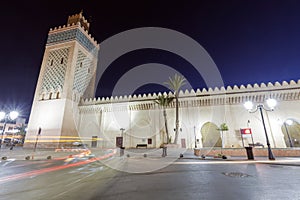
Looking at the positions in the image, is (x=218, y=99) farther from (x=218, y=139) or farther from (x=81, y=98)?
(x=81, y=98)

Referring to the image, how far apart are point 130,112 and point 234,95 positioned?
15.0 metres

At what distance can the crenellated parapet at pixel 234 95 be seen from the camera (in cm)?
1800

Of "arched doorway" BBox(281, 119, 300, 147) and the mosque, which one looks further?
"arched doorway" BBox(281, 119, 300, 147)

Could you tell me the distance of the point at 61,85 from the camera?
2427 centimetres

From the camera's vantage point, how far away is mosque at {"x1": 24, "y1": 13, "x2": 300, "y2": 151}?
18328mm

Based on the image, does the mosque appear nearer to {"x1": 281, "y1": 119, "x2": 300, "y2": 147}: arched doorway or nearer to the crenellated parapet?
the crenellated parapet

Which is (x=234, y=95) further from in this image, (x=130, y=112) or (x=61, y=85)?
(x=61, y=85)

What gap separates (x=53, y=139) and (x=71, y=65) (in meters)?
11.9

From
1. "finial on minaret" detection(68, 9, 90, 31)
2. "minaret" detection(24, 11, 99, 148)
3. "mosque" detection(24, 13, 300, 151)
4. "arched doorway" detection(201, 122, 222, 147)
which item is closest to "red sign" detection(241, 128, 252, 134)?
"mosque" detection(24, 13, 300, 151)

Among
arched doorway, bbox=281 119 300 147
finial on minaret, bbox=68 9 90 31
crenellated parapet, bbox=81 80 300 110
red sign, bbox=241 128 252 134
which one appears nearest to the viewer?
crenellated parapet, bbox=81 80 300 110

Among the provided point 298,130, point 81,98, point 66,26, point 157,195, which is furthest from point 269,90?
point 66,26

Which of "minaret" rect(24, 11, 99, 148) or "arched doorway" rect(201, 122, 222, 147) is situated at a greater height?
"minaret" rect(24, 11, 99, 148)

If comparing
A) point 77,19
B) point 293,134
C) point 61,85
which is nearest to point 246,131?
point 293,134

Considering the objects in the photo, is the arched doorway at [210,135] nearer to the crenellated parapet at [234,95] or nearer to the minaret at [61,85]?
the crenellated parapet at [234,95]
